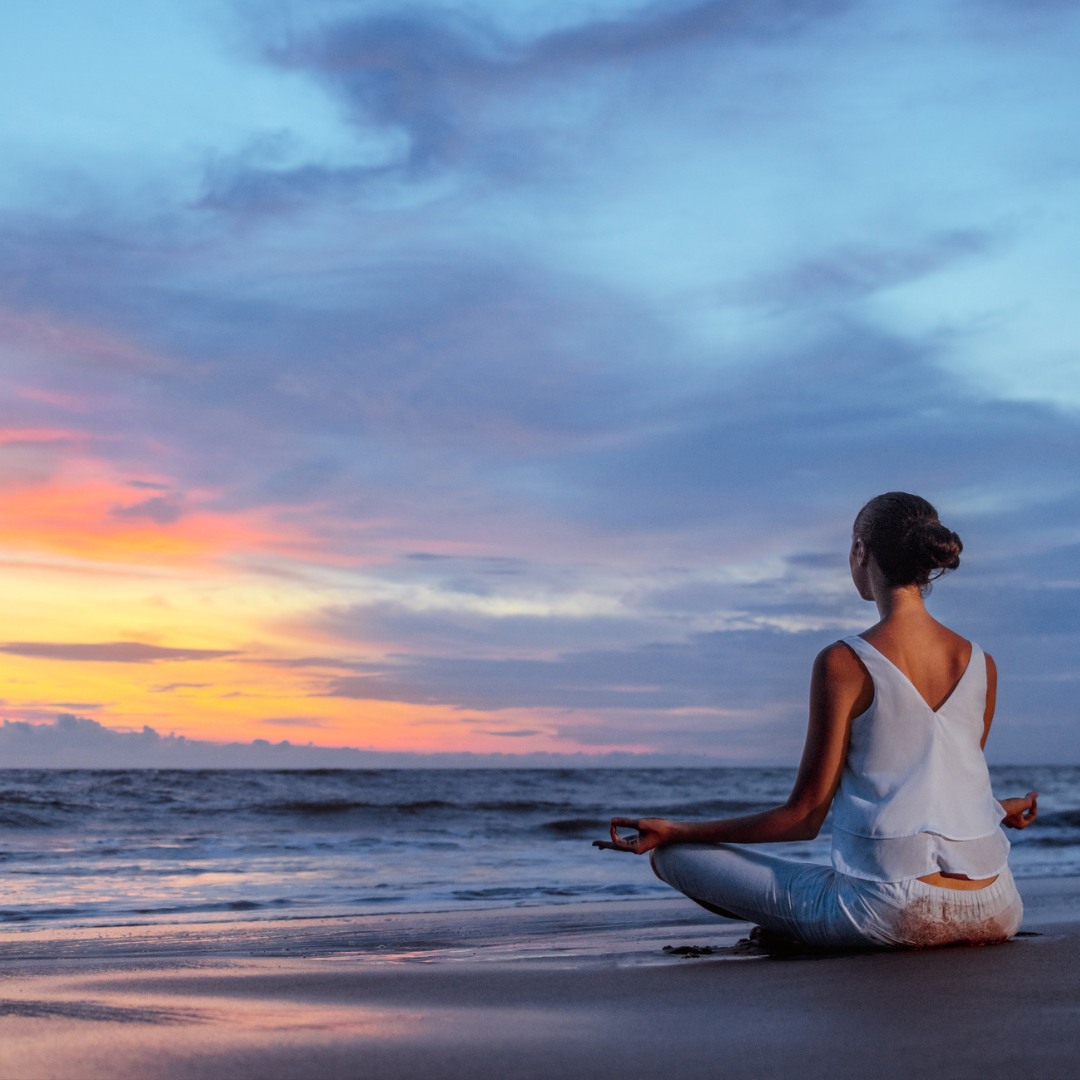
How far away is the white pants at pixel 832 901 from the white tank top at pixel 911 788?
0.22 ft

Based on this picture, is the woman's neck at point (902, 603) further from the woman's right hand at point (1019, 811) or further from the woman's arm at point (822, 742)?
the woman's right hand at point (1019, 811)

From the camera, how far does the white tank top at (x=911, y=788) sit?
3180mm

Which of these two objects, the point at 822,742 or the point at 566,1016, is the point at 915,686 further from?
the point at 566,1016

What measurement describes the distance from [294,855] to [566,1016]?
1072 cm

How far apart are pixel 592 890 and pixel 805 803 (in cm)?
622

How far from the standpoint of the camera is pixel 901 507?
10.7 ft

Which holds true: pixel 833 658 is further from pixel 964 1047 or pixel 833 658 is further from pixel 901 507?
pixel 964 1047

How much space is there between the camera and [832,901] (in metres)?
3.29

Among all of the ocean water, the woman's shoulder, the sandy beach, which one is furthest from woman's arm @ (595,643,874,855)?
the ocean water

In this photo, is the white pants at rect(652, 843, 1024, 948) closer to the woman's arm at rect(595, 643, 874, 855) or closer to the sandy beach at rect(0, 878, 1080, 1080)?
the sandy beach at rect(0, 878, 1080, 1080)

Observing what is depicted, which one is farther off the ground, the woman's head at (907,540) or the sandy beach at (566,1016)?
the woman's head at (907,540)

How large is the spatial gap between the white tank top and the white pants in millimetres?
68

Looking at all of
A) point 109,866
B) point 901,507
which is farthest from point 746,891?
point 109,866

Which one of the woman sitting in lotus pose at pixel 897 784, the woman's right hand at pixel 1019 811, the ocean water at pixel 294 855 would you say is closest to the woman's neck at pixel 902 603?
the woman sitting in lotus pose at pixel 897 784
